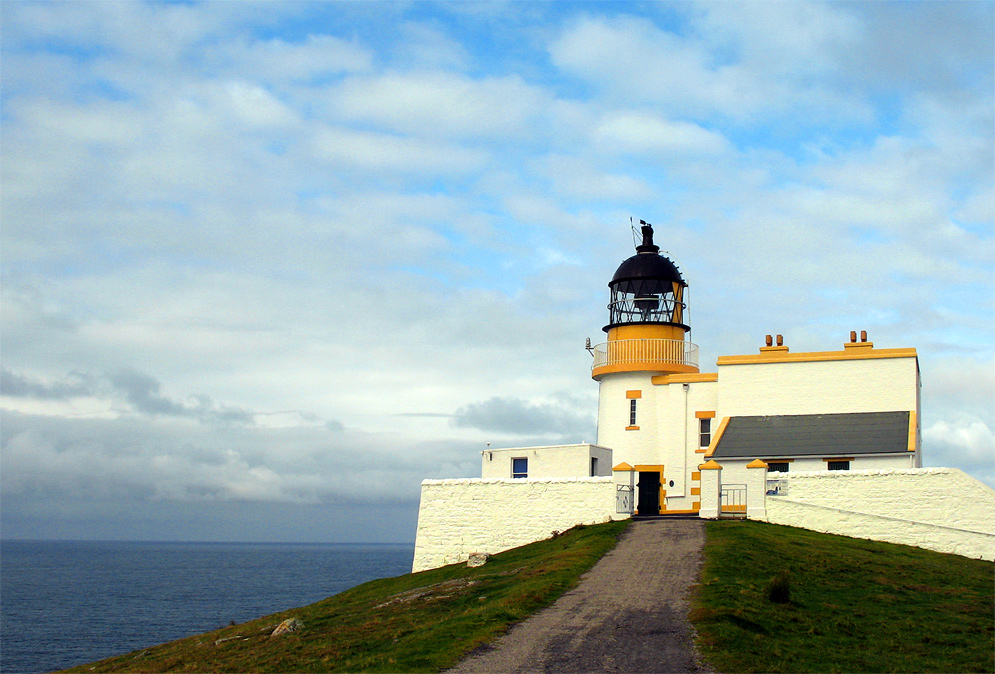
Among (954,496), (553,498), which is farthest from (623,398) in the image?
(954,496)

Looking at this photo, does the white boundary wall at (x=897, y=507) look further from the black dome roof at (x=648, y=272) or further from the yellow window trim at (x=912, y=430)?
→ the black dome roof at (x=648, y=272)

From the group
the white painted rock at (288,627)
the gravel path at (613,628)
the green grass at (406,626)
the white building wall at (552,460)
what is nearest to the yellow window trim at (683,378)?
the white building wall at (552,460)

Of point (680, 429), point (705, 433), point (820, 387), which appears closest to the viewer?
point (820, 387)

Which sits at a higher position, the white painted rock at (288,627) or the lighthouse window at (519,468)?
the lighthouse window at (519,468)

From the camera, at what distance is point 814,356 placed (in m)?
33.3

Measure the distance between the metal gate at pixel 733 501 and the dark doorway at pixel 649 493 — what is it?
610 centimetres

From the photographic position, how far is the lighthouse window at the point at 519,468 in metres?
35.1

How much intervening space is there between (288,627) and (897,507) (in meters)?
18.2

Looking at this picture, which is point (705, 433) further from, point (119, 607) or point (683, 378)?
point (119, 607)

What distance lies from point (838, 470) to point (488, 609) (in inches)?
620

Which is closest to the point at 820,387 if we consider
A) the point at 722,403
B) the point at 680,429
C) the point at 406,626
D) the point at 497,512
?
the point at 722,403

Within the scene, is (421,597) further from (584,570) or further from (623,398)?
(623,398)

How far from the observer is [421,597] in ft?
68.8

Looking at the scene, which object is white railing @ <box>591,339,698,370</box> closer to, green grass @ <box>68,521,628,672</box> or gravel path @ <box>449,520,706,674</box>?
green grass @ <box>68,521,628,672</box>
